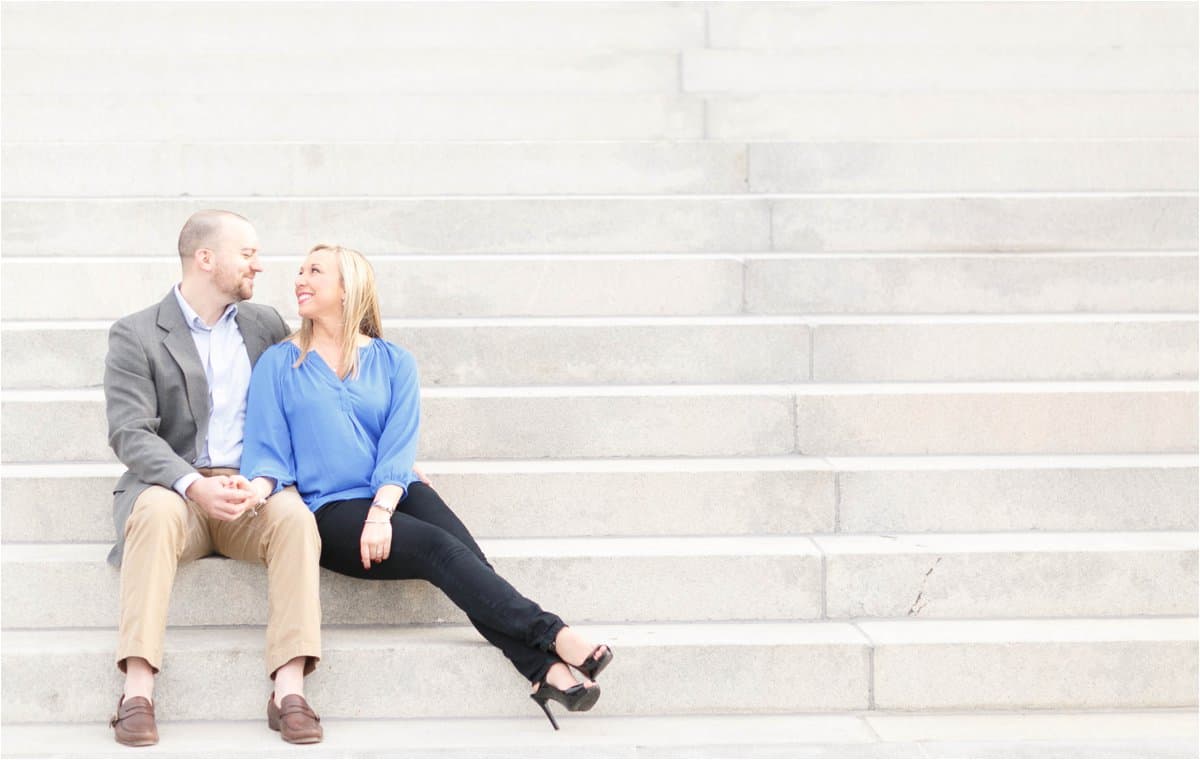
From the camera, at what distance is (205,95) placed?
591 centimetres

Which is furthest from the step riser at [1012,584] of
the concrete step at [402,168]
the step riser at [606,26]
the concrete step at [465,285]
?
the step riser at [606,26]

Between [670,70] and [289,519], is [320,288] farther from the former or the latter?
[670,70]

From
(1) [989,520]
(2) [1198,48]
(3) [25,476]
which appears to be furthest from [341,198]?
(2) [1198,48]

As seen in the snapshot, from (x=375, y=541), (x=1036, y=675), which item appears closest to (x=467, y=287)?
(x=375, y=541)

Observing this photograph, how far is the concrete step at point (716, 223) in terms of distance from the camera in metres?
5.11

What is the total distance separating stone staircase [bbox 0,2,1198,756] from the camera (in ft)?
11.8

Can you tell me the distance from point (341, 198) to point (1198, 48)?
4.32 metres

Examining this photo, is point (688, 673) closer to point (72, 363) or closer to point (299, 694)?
point (299, 694)

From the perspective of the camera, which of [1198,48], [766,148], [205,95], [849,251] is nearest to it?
[849,251]

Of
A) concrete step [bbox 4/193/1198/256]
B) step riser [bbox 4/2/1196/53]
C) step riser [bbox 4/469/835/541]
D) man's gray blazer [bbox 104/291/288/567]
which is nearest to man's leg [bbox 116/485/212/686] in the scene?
man's gray blazer [bbox 104/291/288/567]

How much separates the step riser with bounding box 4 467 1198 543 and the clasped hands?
0.78 m

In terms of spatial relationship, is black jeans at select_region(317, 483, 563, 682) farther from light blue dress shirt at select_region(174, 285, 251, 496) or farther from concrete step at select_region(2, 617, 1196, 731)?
light blue dress shirt at select_region(174, 285, 251, 496)

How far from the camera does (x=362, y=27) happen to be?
21.0ft

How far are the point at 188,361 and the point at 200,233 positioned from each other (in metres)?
0.40
